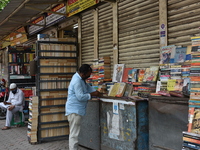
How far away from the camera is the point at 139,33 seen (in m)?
5.44

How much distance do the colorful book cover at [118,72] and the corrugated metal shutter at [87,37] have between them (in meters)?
1.41

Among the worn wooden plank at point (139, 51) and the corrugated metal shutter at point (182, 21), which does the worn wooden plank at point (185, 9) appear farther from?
the worn wooden plank at point (139, 51)

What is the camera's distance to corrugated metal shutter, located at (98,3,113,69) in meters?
6.36

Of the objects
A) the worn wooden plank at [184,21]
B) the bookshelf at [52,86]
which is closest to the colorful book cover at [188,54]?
the worn wooden plank at [184,21]

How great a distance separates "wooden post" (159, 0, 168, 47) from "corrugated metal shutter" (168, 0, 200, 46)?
8 cm

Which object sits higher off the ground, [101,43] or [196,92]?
[101,43]

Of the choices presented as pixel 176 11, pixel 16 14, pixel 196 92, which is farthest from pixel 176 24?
pixel 16 14

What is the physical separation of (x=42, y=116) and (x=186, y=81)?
3805mm

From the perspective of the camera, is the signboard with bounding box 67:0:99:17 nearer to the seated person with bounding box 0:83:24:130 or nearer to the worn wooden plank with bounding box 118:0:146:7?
the worn wooden plank with bounding box 118:0:146:7

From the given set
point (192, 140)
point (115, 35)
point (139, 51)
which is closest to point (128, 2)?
point (115, 35)

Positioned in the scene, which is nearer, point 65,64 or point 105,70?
point 105,70

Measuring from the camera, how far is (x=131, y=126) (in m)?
4.42

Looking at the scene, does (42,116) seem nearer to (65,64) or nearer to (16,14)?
(65,64)

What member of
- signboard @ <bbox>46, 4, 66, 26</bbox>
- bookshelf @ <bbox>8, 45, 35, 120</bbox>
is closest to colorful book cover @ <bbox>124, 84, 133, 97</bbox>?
signboard @ <bbox>46, 4, 66, 26</bbox>
